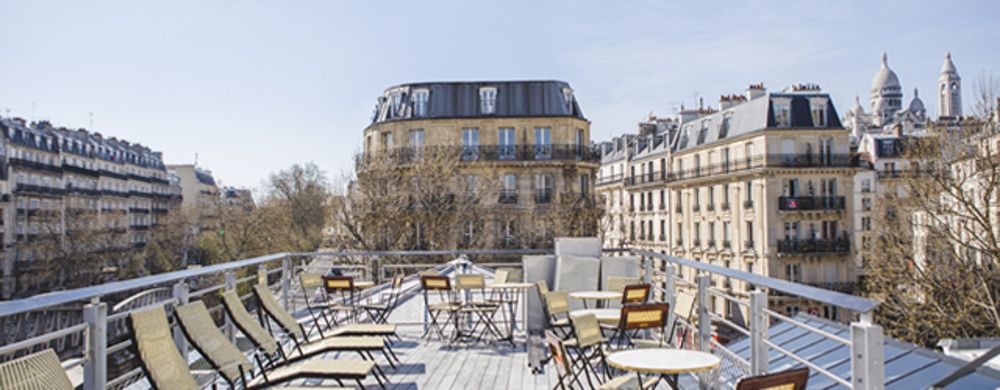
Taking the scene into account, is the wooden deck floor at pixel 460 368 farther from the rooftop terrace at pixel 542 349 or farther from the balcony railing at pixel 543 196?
the balcony railing at pixel 543 196

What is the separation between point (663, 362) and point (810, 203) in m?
39.0

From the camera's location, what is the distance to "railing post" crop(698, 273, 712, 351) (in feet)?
21.0

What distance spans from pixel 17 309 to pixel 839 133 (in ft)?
141

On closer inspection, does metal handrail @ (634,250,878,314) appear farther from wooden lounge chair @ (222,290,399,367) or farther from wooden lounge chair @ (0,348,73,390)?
wooden lounge chair @ (0,348,73,390)

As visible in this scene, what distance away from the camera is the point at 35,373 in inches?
146

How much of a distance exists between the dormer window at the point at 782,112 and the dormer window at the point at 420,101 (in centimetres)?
1871

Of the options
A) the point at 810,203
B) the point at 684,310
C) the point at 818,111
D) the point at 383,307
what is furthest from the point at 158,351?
the point at 818,111

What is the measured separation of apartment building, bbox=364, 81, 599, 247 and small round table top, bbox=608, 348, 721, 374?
1211 inches

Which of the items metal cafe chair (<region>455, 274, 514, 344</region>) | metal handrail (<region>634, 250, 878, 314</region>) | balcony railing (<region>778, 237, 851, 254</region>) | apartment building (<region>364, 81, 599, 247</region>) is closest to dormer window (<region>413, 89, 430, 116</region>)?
apartment building (<region>364, 81, 599, 247</region>)

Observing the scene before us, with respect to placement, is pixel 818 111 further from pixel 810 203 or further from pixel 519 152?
pixel 519 152

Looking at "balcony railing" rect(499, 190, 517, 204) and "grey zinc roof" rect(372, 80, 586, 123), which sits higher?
"grey zinc roof" rect(372, 80, 586, 123)

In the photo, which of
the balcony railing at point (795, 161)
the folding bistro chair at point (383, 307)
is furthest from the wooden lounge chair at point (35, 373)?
the balcony railing at point (795, 161)

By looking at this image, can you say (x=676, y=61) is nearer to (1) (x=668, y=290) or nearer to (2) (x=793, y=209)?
(2) (x=793, y=209)

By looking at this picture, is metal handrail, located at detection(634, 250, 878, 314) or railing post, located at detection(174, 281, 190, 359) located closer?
metal handrail, located at detection(634, 250, 878, 314)
